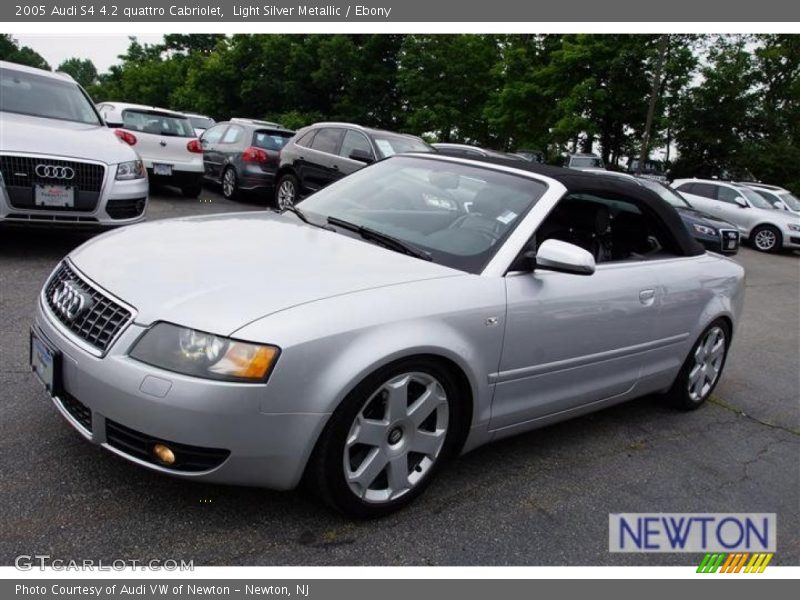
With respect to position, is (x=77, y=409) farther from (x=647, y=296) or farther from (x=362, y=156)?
(x=362, y=156)

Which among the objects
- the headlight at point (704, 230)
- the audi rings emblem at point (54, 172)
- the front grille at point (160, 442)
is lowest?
the headlight at point (704, 230)

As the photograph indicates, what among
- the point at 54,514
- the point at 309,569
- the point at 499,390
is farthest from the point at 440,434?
the point at 54,514

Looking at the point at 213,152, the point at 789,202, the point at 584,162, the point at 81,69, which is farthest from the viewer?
the point at 81,69

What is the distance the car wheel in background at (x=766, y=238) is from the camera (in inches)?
653

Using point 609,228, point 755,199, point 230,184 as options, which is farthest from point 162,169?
point 755,199

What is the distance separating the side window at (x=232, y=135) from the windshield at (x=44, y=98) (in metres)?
5.08

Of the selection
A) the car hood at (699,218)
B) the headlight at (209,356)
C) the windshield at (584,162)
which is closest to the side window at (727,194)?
the car hood at (699,218)

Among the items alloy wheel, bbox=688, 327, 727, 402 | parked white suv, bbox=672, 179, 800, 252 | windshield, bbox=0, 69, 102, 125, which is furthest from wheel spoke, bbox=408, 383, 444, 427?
parked white suv, bbox=672, 179, 800, 252

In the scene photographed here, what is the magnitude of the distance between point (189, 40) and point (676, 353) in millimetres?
66408

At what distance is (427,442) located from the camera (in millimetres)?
2824

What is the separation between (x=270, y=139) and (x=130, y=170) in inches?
248

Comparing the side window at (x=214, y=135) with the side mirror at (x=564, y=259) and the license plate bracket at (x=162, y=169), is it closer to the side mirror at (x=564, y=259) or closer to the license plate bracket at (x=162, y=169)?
the license plate bracket at (x=162, y=169)

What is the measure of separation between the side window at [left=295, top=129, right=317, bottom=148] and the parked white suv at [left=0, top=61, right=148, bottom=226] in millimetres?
4410

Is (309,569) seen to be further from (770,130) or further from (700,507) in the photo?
(770,130)
